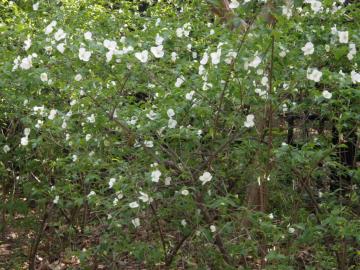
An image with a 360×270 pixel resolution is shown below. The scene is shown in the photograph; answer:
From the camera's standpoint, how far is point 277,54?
277 cm

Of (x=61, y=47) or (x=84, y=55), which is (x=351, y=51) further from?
(x=61, y=47)

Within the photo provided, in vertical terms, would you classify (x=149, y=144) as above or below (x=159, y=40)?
below

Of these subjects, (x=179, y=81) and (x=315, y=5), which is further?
(x=179, y=81)

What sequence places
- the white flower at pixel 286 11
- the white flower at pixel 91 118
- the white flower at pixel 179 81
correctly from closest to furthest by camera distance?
the white flower at pixel 286 11, the white flower at pixel 179 81, the white flower at pixel 91 118

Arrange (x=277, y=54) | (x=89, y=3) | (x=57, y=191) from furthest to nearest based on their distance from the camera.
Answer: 1. (x=89, y=3)
2. (x=57, y=191)
3. (x=277, y=54)

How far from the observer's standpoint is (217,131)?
3.10 metres

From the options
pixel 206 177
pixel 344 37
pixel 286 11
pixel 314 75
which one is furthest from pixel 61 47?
pixel 344 37

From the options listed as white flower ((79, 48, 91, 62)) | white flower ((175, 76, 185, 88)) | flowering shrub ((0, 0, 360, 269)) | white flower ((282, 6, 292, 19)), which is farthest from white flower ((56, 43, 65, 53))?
white flower ((282, 6, 292, 19))

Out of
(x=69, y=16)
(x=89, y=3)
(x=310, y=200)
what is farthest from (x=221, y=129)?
(x=89, y=3)

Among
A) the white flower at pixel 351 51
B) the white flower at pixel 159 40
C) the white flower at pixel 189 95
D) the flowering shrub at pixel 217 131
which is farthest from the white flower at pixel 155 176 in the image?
the white flower at pixel 351 51

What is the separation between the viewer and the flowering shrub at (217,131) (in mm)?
2791

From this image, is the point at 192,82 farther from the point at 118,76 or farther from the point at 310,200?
the point at 310,200

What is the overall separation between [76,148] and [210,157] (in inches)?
29.5

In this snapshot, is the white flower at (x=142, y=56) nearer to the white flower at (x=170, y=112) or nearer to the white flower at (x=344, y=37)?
the white flower at (x=170, y=112)
